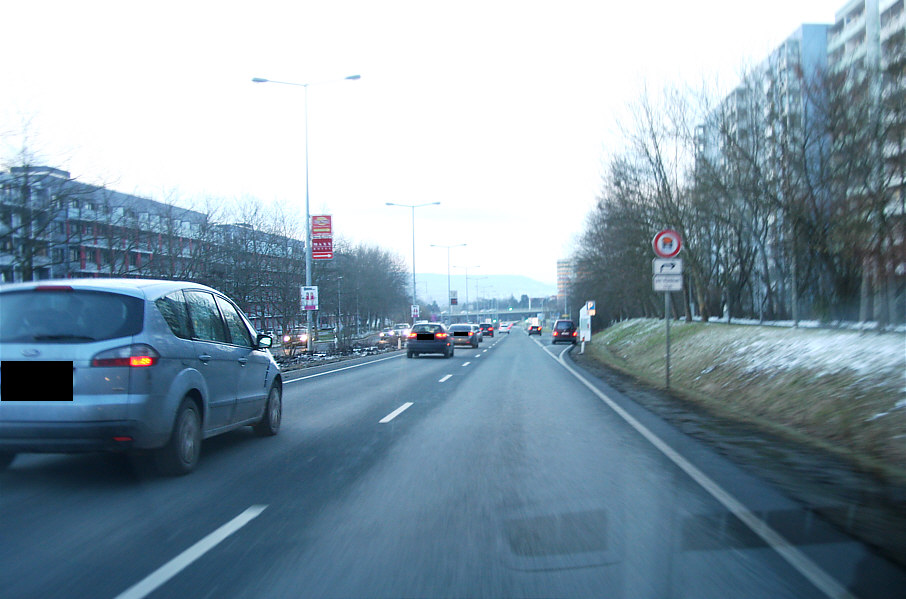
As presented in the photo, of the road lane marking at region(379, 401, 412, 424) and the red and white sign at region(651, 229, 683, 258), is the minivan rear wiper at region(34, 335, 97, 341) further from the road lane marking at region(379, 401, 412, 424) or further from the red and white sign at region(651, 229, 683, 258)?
the red and white sign at region(651, 229, 683, 258)

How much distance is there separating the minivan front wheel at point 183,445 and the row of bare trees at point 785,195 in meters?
13.2

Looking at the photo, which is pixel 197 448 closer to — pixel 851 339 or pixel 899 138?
pixel 851 339

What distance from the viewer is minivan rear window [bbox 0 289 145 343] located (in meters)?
5.99

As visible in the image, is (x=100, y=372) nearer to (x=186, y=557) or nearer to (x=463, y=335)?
(x=186, y=557)

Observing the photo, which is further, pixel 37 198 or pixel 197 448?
pixel 37 198

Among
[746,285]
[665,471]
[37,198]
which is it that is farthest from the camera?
[746,285]

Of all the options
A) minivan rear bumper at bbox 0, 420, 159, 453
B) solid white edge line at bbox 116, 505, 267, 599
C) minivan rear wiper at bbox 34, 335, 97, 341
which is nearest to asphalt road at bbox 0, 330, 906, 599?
solid white edge line at bbox 116, 505, 267, 599

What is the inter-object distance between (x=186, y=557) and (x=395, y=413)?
23.0 feet

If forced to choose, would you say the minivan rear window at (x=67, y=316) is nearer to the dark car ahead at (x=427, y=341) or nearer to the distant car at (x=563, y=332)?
the dark car ahead at (x=427, y=341)

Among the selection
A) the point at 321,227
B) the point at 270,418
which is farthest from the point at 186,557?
the point at 321,227

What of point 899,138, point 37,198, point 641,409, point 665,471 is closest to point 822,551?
point 665,471

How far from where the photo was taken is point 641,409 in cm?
1172

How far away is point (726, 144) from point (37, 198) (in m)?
20.4

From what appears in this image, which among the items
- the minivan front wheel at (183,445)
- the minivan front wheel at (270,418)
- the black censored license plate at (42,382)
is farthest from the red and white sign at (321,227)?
the black censored license plate at (42,382)
